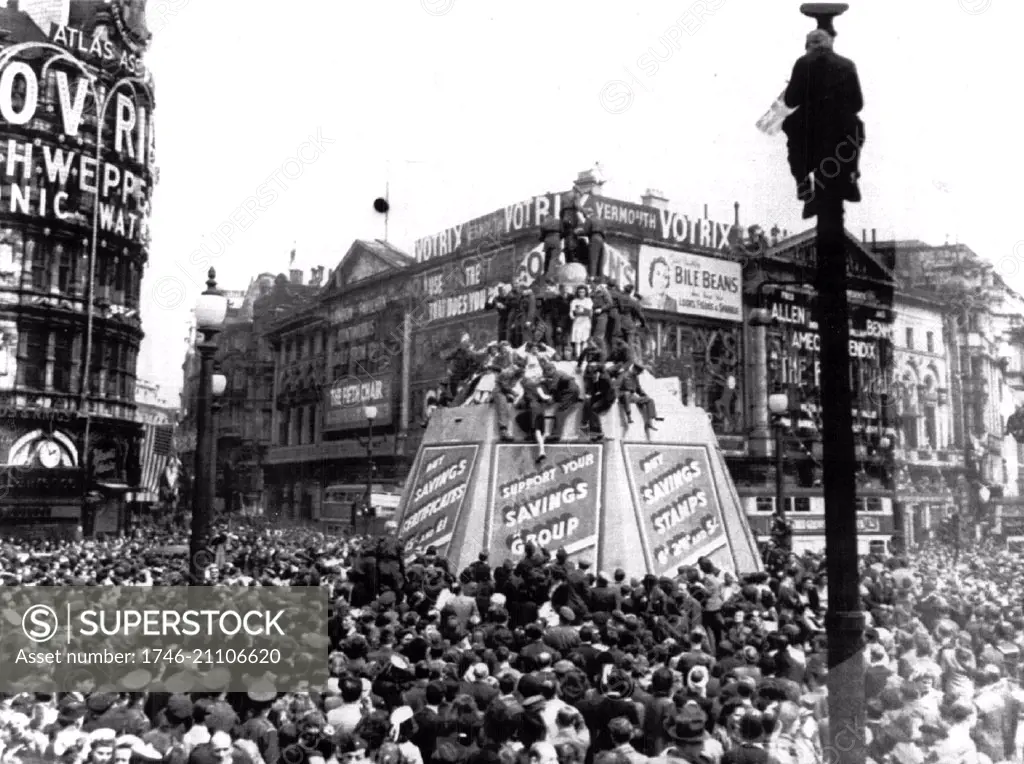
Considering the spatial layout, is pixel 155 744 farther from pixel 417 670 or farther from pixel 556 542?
pixel 556 542

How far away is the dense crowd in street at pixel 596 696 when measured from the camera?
22.9ft

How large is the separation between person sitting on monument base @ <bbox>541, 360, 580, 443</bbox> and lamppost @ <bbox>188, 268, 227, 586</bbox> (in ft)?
28.1

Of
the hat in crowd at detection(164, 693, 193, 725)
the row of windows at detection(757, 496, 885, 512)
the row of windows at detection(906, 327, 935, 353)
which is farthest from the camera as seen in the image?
the row of windows at detection(906, 327, 935, 353)

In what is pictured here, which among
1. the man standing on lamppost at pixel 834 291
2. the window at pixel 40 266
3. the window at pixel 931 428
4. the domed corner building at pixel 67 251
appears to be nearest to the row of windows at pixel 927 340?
the window at pixel 931 428

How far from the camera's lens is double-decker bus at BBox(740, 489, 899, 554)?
23.9 meters

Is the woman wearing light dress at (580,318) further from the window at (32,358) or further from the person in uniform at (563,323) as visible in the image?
the window at (32,358)

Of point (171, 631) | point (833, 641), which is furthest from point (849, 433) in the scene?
point (171, 631)

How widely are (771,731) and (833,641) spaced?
1.04 meters

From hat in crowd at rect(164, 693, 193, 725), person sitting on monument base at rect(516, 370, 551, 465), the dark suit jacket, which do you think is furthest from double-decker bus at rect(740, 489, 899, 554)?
hat in crowd at rect(164, 693, 193, 725)

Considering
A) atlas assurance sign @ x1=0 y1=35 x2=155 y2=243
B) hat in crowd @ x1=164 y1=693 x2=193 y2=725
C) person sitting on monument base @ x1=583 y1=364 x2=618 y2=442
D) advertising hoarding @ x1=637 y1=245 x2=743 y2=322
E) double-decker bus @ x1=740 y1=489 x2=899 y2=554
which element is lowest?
hat in crowd @ x1=164 y1=693 x2=193 y2=725

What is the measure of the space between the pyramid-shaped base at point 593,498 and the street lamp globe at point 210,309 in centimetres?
804

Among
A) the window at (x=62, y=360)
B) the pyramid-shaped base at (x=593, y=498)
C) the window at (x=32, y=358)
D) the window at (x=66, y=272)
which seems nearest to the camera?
the pyramid-shaped base at (x=593, y=498)

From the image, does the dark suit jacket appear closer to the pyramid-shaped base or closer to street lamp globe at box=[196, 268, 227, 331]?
street lamp globe at box=[196, 268, 227, 331]

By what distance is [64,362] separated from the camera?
39.3 meters
